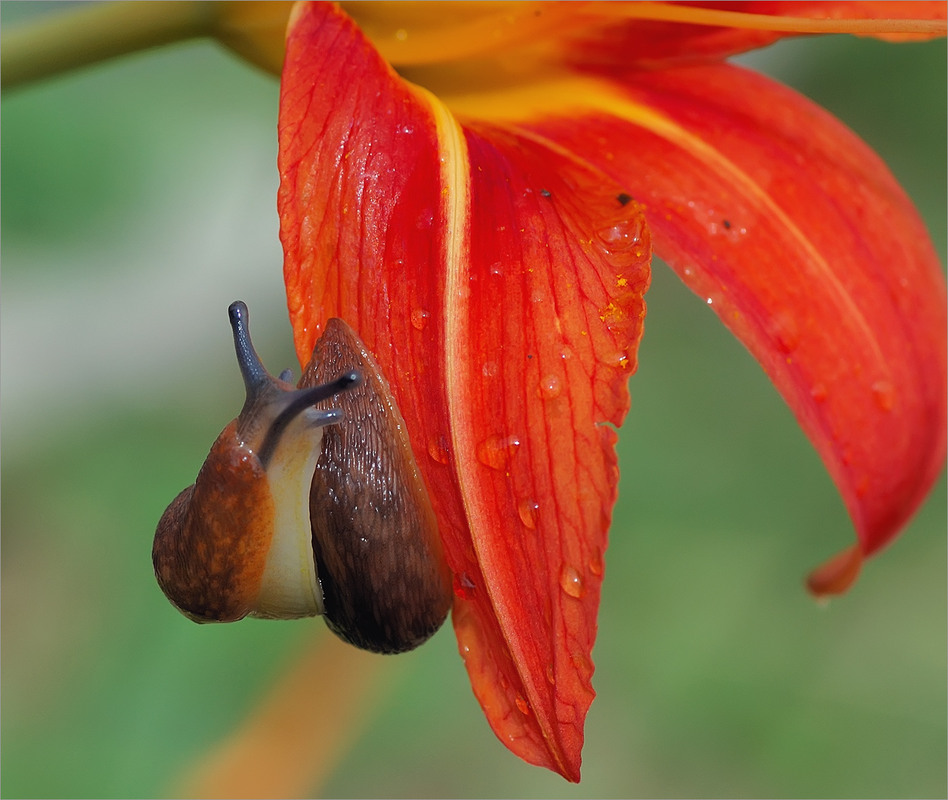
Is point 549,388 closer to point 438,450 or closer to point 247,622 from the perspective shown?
point 438,450

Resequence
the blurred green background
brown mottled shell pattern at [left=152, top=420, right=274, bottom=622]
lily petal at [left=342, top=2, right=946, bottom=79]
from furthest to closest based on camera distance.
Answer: the blurred green background → lily petal at [left=342, top=2, right=946, bottom=79] → brown mottled shell pattern at [left=152, top=420, right=274, bottom=622]

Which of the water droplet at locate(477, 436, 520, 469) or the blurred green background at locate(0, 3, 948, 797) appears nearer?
the water droplet at locate(477, 436, 520, 469)

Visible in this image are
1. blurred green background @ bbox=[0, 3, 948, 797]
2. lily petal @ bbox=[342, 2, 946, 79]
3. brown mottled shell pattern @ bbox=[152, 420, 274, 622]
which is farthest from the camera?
blurred green background @ bbox=[0, 3, 948, 797]

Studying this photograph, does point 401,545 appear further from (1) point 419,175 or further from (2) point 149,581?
(2) point 149,581

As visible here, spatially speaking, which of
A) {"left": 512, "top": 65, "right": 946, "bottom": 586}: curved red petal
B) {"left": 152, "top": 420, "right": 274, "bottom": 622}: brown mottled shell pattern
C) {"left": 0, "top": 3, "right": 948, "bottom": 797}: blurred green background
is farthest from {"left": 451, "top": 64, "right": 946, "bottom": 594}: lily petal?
{"left": 0, "top": 3, "right": 948, "bottom": 797}: blurred green background

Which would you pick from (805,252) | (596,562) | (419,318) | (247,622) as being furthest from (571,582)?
(247,622)

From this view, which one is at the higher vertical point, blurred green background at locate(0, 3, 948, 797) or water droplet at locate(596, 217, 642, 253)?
water droplet at locate(596, 217, 642, 253)

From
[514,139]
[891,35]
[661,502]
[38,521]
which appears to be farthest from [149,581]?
[891,35]

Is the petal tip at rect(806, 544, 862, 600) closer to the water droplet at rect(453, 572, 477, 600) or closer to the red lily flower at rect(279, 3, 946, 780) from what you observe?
the red lily flower at rect(279, 3, 946, 780)
